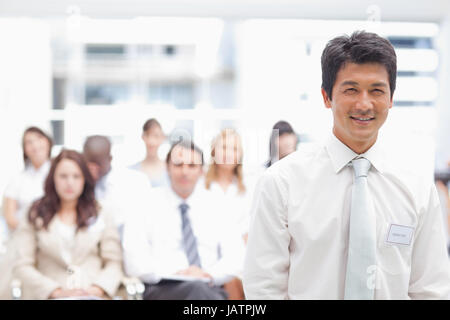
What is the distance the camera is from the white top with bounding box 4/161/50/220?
293cm

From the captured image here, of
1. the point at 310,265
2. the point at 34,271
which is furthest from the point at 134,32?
the point at 310,265

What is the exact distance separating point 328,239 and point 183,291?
4.93 feet

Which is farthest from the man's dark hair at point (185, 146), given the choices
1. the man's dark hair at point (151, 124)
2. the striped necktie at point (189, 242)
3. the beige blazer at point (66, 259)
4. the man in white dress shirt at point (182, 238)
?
the beige blazer at point (66, 259)

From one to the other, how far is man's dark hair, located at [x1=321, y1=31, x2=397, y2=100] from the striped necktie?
1.66 metres

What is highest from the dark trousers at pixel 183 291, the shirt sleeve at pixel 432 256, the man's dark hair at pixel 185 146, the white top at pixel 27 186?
the man's dark hair at pixel 185 146

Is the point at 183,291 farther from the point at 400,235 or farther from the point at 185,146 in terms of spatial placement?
the point at 400,235

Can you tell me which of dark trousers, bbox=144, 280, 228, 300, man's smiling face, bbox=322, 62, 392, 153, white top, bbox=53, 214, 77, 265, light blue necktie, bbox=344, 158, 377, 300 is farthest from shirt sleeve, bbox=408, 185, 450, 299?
white top, bbox=53, 214, 77, 265

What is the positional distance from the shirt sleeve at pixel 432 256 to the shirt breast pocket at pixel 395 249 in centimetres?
4

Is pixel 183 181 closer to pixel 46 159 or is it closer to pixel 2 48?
pixel 46 159

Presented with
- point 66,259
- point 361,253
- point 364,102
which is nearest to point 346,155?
point 364,102

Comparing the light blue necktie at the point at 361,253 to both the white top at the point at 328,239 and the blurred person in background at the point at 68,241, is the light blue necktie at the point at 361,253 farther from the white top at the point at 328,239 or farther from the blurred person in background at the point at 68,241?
the blurred person in background at the point at 68,241

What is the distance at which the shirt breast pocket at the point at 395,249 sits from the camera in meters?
1.33

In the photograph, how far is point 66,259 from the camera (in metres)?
2.81

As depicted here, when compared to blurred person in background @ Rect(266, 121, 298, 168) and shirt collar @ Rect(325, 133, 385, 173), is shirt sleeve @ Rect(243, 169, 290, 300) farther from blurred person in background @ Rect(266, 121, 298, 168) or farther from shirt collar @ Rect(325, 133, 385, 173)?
blurred person in background @ Rect(266, 121, 298, 168)
